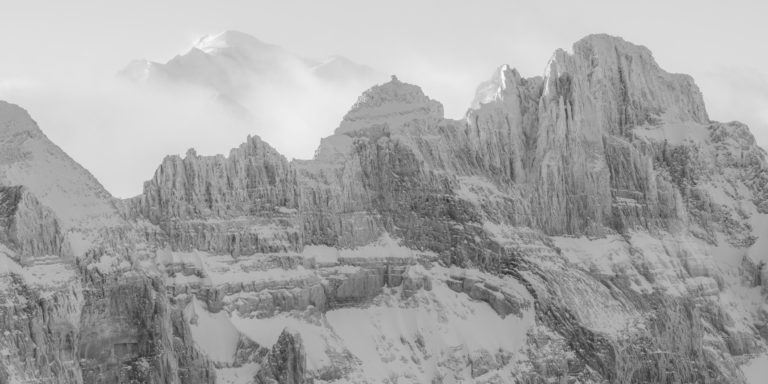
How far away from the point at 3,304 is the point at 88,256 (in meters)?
14.4

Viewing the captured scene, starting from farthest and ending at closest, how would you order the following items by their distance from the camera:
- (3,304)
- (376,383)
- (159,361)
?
(376,383)
(159,361)
(3,304)

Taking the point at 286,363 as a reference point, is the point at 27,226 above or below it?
above

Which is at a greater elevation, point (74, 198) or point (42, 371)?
point (74, 198)

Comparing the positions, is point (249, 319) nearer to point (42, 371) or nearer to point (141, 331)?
point (141, 331)

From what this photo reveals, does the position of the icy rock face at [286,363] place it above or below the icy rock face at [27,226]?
below

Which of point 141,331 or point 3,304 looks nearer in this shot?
point 3,304

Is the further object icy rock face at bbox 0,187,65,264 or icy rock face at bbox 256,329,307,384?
icy rock face at bbox 256,329,307,384

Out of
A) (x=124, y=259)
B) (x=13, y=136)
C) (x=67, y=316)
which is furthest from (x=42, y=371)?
(x=13, y=136)

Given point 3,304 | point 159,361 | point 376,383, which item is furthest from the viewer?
point 376,383

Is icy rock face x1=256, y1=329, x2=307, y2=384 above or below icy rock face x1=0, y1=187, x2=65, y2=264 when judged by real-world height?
below

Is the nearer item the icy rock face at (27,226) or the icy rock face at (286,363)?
the icy rock face at (27,226)

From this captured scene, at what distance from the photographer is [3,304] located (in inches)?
6796

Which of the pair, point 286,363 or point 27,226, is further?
point 286,363

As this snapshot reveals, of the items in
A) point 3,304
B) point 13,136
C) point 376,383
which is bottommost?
point 376,383
